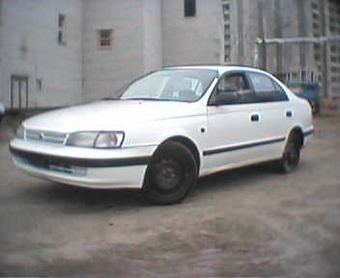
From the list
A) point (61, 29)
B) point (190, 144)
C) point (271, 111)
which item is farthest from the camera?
point (61, 29)

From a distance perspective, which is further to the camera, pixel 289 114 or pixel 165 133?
pixel 289 114

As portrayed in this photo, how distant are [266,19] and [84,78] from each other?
14536 mm

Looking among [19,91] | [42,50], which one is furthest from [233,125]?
[42,50]

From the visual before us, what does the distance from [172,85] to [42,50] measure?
12149 mm

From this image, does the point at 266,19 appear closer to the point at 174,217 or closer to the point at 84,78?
the point at 174,217

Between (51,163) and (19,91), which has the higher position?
(19,91)

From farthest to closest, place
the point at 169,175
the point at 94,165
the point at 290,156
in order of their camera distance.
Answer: the point at 290,156 < the point at 169,175 < the point at 94,165

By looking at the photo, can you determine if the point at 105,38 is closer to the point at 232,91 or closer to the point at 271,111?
the point at 271,111

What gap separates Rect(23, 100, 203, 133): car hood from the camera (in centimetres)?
413

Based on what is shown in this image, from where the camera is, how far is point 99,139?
4.04 metres

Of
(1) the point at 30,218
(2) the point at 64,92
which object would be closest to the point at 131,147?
(1) the point at 30,218

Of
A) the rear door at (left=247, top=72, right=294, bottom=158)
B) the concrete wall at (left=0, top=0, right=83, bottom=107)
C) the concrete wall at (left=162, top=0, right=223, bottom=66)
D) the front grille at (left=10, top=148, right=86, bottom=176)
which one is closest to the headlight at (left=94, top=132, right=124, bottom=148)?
the front grille at (left=10, top=148, right=86, bottom=176)

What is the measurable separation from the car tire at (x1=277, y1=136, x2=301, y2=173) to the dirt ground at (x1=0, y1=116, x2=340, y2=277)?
0.50 meters

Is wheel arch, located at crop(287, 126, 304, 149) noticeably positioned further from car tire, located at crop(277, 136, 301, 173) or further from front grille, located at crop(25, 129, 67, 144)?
front grille, located at crop(25, 129, 67, 144)
